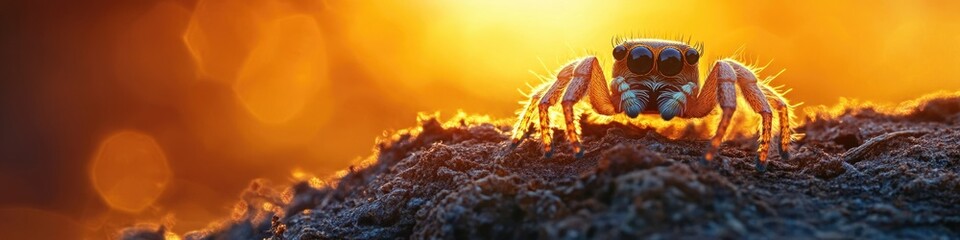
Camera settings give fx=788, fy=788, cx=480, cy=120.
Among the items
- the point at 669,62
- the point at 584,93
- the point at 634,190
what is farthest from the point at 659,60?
the point at 634,190

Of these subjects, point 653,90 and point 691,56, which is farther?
point 691,56

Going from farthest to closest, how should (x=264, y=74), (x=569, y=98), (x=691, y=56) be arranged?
(x=264, y=74) < (x=691, y=56) < (x=569, y=98)

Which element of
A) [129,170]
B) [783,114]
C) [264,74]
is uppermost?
[264,74]

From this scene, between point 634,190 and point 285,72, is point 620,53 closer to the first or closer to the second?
point 634,190

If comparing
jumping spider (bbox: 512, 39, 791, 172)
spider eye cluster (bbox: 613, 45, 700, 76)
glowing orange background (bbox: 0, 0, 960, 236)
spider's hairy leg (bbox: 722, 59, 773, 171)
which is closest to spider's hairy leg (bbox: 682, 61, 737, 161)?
jumping spider (bbox: 512, 39, 791, 172)

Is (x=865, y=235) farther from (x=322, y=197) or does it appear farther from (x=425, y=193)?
(x=322, y=197)

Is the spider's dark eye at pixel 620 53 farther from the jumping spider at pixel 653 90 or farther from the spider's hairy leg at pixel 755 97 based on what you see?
the spider's hairy leg at pixel 755 97

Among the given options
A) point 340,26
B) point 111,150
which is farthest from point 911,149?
point 340,26
